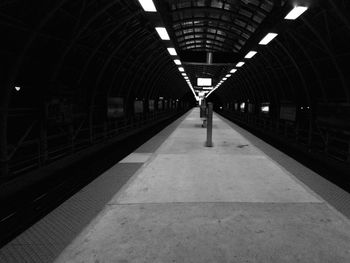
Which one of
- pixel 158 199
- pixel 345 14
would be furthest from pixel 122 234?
pixel 345 14

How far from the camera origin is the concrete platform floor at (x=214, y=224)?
11.4 feet

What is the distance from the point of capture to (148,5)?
6082mm

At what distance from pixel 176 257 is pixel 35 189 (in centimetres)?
480

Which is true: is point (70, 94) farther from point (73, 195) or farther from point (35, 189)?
point (73, 195)

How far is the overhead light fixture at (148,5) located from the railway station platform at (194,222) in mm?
4274

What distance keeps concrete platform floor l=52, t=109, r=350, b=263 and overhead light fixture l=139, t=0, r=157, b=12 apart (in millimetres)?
4275

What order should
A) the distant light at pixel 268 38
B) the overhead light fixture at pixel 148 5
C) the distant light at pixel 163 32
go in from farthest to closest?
the distant light at pixel 268 38, the distant light at pixel 163 32, the overhead light fixture at pixel 148 5

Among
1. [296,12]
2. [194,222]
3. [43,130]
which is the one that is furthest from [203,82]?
[194,222]

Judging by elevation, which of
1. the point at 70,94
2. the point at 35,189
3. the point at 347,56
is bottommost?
the point at 35,189

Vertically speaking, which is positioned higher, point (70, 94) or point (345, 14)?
point (345, 14)

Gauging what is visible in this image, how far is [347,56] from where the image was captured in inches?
441

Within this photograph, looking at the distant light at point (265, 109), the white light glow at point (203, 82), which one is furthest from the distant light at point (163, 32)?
the white light glow at point (203, 82)

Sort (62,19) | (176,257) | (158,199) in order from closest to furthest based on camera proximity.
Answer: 1. (176,257)
2. (158,199)
3. (62,19)

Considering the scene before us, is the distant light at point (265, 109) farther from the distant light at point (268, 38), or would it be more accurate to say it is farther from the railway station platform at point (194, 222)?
the railway station platform at point (194, 222)
